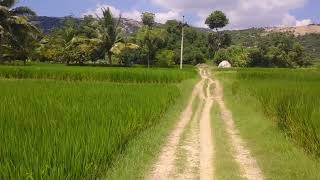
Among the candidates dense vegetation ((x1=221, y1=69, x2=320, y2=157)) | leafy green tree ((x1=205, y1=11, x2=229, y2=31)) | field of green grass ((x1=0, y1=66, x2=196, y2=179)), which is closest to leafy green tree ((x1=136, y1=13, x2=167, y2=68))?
leafy green tree ((x1=205, y1=11, x2=229, y2=31))

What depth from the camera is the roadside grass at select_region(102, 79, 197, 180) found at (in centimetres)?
722

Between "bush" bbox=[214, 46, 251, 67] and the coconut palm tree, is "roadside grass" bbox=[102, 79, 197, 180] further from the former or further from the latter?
"bush" bbox=[214, 46, 251, 67]

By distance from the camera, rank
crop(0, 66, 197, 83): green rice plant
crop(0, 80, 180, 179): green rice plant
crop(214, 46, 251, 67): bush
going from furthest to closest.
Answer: crop(214, 46, 251, 67): bush → crop(0, 66, 197, 83): green rice plant → crop(0, 80, 180, 179): green rice plant

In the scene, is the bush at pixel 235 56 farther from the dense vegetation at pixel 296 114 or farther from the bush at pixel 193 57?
the dense vegetation at pixel 296 114

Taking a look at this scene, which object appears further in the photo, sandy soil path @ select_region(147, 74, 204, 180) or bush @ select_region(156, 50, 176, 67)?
bush @ select_region(156, 50, 176, 67)

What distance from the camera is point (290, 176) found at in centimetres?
739

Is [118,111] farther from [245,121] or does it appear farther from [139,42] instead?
[139,42]

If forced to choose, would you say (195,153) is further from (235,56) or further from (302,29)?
(302,29)

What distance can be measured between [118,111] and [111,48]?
35888mm

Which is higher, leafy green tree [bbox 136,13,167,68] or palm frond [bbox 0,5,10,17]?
palm frond [bbox 0,5,10,17]

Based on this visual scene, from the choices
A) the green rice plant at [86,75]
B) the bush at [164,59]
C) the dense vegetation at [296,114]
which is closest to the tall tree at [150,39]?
the bush at [164,59]

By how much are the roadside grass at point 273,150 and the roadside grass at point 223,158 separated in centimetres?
45

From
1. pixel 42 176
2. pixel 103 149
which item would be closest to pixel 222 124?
pixel 103 149

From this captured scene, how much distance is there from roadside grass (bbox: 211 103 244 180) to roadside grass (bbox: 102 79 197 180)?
1.10 meters
